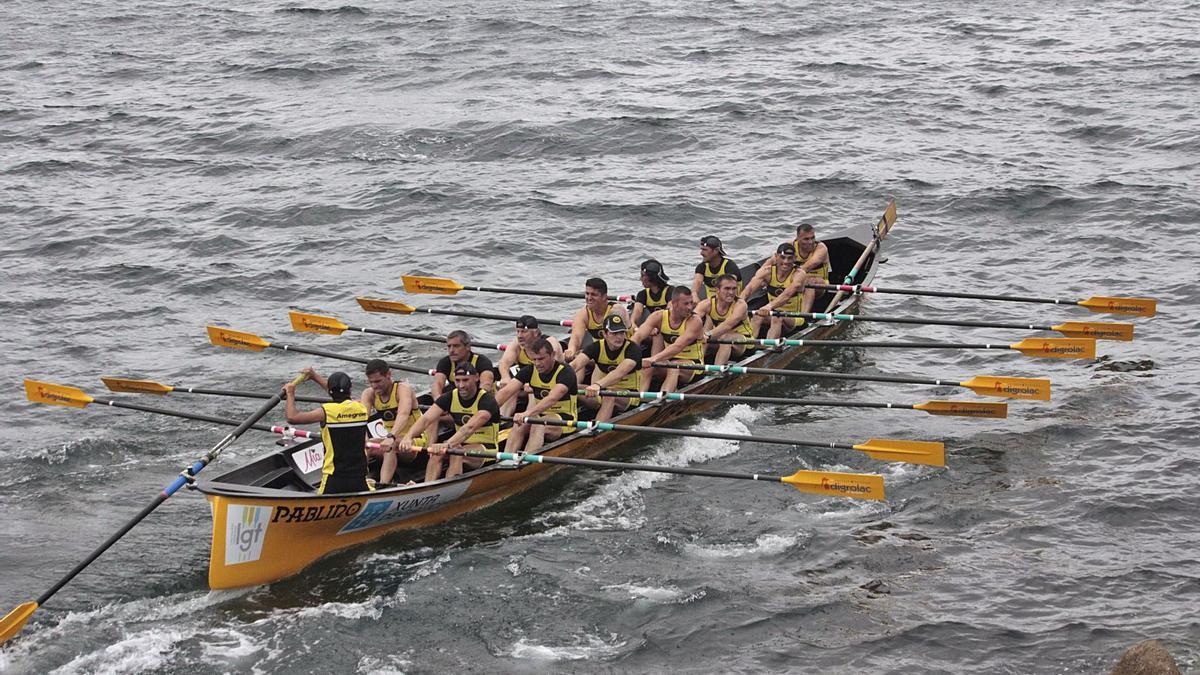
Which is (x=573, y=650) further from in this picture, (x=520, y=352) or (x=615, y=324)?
(x=615, y=324)

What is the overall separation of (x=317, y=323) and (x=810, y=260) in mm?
8314

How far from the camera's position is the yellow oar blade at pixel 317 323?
21.5m

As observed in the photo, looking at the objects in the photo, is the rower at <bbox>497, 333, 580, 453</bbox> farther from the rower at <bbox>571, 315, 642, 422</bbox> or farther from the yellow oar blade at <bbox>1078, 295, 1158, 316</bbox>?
the yellow oar blade at <bbox>1078, 295, 1158, 316</bbox>

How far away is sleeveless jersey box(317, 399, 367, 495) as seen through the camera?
1516 cm

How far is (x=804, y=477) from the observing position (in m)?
16.1

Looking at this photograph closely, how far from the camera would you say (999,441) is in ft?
63.2

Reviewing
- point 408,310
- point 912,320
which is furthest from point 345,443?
point 912,320

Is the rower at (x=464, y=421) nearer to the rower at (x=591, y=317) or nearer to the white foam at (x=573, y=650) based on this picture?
the rower at (x=591, y=317)

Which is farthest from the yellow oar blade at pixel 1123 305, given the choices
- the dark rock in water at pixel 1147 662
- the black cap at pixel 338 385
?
the black cap at pixel 338 385

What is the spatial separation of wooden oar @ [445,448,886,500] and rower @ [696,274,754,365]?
4.06 meters

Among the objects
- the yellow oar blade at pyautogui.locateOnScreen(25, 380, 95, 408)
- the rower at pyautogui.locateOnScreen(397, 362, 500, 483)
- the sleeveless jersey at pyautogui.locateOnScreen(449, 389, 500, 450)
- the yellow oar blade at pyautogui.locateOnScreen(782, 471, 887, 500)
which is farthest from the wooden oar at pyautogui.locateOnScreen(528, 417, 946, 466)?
the yellow oar blade at pyautogui.locateOnScreen(25, 380, 95, 408)

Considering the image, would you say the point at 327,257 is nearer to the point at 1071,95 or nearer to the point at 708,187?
the point at 708,187

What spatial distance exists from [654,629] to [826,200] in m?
17.3

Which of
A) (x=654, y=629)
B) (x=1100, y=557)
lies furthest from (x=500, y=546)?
(x=1100, y=557)
